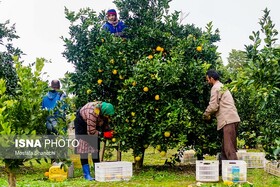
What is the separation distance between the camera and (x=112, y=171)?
26.7 ft

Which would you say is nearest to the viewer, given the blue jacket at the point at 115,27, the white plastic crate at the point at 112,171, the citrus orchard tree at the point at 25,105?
the citrus orchard tree at the point at 25,105

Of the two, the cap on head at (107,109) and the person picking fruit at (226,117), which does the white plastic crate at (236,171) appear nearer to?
the person picking fruit at (226,117)

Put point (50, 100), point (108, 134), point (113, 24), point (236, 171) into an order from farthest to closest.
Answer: point (113, 24)
point (50, 100)
point (108, 134)
point (236, 171)

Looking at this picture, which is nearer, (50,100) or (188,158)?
(50,100)

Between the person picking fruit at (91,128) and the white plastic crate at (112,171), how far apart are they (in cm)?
42

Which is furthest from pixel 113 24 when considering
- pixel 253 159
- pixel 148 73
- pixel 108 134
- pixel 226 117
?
pixel 253 159

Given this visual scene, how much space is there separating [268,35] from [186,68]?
511cm

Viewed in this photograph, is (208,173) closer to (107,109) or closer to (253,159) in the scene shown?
(107,109)

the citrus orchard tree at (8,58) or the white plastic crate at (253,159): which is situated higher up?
the citrus orchard tree at (8,58)

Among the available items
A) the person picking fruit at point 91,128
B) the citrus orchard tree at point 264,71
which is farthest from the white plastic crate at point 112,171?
the citrus orchard tree at point 264,71

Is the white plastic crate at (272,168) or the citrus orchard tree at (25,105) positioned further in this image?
the white plastic crate at (272,168)

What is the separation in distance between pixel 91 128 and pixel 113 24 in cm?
256

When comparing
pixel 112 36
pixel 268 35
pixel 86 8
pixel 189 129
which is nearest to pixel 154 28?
pixel 112 36

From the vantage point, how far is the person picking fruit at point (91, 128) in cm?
841
